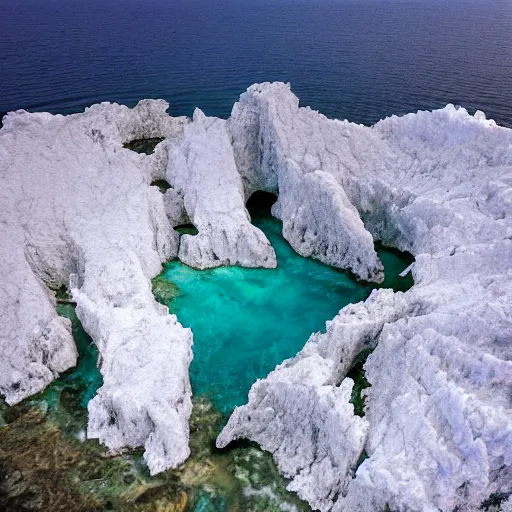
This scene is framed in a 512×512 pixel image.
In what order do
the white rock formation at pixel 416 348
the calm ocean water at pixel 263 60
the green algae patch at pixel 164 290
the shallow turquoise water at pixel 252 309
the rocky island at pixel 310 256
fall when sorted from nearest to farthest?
the white rock formation at pixel 416 348 → the rocky island at pixel 310 256 → the shallow turquoise water at pixel 252 309 → the green algae patch at pixel 164 290 → the calm ocean water at pixel 263 60

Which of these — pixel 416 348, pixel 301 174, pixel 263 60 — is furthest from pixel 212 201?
pixel 263 60

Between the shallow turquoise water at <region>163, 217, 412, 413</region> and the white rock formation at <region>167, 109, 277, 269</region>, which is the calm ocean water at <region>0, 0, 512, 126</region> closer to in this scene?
the white rock formation at <region>167, 109, 277, 269</region>

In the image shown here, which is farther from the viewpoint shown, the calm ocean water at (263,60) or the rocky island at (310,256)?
the calm ocean water at (263,60)

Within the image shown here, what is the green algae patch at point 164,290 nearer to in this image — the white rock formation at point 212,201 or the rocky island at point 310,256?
the rocky island at point 310,256

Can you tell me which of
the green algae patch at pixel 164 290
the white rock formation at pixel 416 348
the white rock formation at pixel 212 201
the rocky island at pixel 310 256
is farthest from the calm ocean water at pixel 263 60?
the green algae patch at pixel 164 290

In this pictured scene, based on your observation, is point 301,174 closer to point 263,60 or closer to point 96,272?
point 96,272

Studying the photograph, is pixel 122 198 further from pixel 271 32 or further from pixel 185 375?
pixel 271 32

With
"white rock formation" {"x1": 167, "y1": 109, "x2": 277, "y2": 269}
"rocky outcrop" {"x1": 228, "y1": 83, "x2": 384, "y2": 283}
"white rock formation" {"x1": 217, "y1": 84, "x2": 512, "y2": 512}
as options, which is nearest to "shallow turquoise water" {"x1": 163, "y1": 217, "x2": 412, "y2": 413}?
"white rock formation" {"x1": 167, "y1": 109, "x2": 277, "y2": 269}
